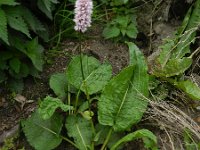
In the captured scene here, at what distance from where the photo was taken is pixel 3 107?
318cm

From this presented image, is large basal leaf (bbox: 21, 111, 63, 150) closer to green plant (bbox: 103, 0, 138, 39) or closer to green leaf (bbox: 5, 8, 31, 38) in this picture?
green leaf (bbox: 5, 8, 31, 38)

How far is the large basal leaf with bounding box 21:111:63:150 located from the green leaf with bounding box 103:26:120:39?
0.91 metres

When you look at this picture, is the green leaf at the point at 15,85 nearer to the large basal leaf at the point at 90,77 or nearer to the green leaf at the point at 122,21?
the large basal leaf at the point at 90,77

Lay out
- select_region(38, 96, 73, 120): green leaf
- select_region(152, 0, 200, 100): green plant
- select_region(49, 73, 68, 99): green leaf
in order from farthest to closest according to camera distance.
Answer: select_region(49, 73, 68, 99): green leaf
select_region(152, 0, 200, 100): green plant
select_region(38, 96, 73, 120): green leaf

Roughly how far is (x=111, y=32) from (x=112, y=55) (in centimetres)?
19

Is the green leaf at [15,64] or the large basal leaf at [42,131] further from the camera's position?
the green leaf at [15,64]

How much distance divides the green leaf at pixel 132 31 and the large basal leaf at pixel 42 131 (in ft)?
3.12

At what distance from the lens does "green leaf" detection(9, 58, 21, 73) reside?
3055 mm

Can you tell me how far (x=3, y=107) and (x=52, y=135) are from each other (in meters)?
0.48

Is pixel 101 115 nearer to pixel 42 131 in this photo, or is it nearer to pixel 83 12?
pixel 42 131

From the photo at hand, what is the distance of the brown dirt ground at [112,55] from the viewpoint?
308cm

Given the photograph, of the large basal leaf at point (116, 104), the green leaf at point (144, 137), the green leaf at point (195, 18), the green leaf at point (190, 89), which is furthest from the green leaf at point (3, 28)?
the green leaf at point (195, 18)

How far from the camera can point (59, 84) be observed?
123 inches

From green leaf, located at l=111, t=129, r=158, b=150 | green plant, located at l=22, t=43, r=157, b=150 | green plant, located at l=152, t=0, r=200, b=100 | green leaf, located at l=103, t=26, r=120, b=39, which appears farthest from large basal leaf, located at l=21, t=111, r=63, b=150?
green leaf, located at l=103, t=26, r=120, b=39
